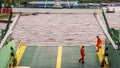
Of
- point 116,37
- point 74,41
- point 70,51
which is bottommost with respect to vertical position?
point 74,41

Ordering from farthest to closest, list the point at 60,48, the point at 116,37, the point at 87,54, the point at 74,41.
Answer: the point at 74,41 < the point at 60,48 < the point at 87,54 < the point at 116,37

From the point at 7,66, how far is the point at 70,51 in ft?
24.3

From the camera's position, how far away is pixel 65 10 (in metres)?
22.6

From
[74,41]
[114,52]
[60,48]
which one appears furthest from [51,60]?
[74,41]

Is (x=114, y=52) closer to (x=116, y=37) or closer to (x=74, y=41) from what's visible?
(x=116, y=37)

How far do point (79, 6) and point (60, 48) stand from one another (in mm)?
5041

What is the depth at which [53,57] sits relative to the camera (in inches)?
1033

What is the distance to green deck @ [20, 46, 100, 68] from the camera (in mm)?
24156

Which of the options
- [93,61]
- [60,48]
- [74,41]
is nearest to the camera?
[93,61]

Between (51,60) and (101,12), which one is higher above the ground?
(101,12)

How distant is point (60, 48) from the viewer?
29.3 metres

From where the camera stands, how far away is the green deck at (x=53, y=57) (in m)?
24.2

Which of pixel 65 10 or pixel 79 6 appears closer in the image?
pixel 65 10

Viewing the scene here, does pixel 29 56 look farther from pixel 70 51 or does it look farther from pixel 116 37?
pixel 116 37
